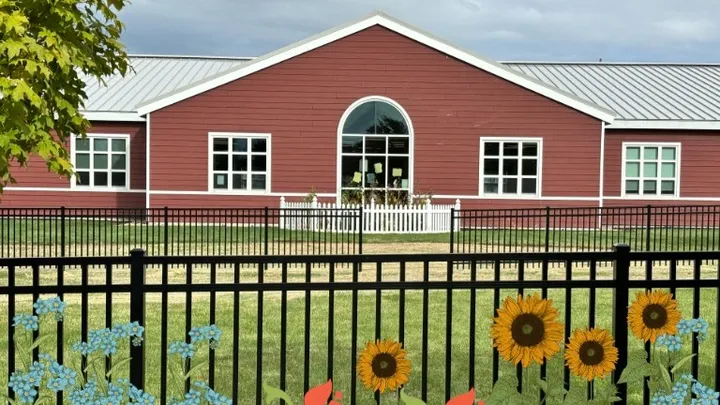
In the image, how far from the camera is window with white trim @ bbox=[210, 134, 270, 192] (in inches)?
1065

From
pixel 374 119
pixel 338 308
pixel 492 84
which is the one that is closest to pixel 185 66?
pixel 374 119

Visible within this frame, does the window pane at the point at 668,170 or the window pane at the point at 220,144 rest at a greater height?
the window pane at the point at 220,144

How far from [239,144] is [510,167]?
8.95 m

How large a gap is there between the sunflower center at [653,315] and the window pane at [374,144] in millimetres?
22754

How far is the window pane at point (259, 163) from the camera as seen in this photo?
2706 centimetres

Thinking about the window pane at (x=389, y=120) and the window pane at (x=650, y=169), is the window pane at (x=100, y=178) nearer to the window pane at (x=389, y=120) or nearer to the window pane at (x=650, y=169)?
the window pane at (x=389, y=120)

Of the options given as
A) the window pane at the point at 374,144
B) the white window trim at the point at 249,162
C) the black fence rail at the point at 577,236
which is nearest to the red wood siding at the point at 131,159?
the white window trim at the point at 249,162

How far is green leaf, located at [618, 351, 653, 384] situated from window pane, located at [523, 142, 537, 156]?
2307 cm

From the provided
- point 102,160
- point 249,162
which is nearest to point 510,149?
point 249,162

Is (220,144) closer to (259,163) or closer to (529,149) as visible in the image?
(259,163)

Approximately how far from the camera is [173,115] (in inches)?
1053

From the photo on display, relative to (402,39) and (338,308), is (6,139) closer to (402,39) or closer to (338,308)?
(338,308)

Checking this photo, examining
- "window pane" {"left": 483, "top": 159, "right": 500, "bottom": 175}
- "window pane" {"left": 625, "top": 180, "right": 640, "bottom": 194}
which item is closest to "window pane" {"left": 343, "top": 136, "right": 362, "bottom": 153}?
"window pane" {"left": 483, "top": 159, "right": 500, "bottom": 175}

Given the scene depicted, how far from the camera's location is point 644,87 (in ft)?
110
